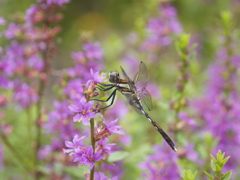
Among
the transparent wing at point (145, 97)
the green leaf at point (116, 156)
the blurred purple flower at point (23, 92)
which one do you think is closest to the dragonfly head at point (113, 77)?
the transparent wing at point (145, 97)

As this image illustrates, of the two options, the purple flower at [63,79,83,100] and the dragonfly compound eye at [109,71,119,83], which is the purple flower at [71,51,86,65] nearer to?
the purple flower at [63,79,83,100]

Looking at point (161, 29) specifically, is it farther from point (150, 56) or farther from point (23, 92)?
point (23, 92)

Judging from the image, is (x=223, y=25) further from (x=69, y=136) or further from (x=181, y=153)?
(x=69, y=136)

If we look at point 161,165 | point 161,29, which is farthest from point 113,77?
point 161,29

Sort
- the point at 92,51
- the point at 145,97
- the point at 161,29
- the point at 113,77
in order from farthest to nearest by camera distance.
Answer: the point at 161,29 → the point at 92,51 → the point at 145,97 → the point at 113,77

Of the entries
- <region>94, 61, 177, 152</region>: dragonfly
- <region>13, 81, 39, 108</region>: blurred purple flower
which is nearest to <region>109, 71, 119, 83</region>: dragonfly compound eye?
<region>94, 61, 177, 152</region>: dragonfly

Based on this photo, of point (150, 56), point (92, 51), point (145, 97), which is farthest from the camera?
point (150, 56)

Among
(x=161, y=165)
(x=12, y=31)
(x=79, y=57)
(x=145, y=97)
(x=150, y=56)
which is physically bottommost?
(x=161, y=165)

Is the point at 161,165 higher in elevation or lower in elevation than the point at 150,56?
lower

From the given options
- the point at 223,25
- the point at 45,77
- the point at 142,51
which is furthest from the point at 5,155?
the point at 223,25

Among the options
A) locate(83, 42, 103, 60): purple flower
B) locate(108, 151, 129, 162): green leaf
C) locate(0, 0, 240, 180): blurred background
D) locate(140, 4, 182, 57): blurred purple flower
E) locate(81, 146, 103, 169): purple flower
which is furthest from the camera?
locate(140, 4, 182, 57): blurred purple flower

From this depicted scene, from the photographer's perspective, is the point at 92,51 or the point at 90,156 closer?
the point at 90,156

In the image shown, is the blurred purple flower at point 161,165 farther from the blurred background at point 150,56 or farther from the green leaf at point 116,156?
the green leaf at point 116,156

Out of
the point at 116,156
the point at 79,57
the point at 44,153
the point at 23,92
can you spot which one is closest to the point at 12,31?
the point at 23,92
